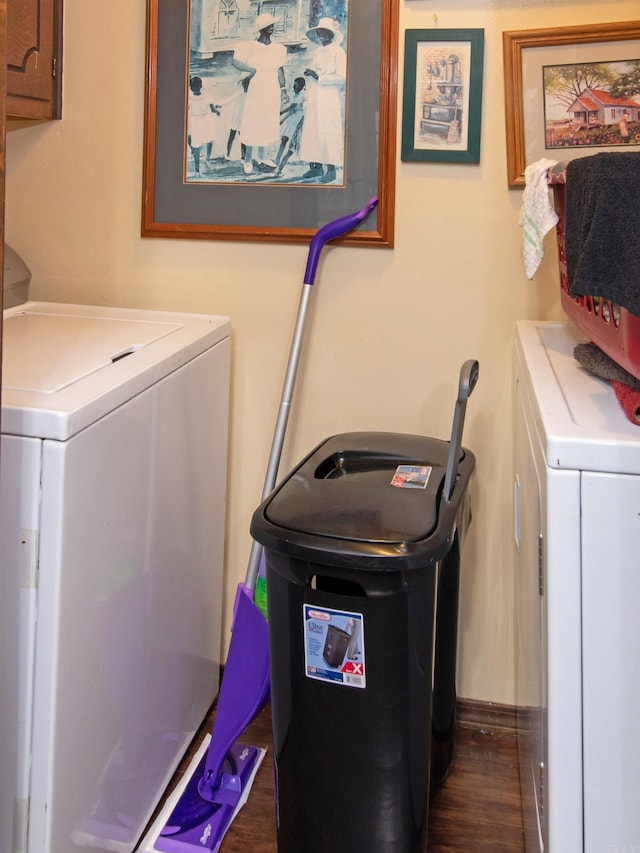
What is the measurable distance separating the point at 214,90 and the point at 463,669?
4.85 ft

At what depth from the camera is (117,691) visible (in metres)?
1.39

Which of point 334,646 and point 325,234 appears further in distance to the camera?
point 325,234

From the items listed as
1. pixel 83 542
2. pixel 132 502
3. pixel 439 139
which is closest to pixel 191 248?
pixel 439 139

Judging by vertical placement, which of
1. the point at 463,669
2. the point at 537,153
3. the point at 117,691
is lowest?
the point at 463,669

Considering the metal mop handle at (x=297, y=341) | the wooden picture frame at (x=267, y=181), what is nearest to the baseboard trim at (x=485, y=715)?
the metal mop handle at (x=297, y=341)

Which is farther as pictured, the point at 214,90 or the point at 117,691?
the point at 214,90

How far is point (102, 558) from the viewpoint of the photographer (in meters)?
1.28

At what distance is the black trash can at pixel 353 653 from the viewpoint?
4.09 ft

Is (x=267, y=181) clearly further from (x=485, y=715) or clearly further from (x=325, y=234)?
(x=485, y=715)

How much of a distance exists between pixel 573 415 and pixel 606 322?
0.16 meters

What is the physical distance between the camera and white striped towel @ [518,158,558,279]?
4.40 ft

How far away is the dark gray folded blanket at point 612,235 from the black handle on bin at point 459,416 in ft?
0.83

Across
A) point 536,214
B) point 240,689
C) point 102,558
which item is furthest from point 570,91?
point 240,689

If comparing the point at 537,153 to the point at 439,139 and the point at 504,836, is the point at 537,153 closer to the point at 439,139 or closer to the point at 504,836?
the point at 439,139
